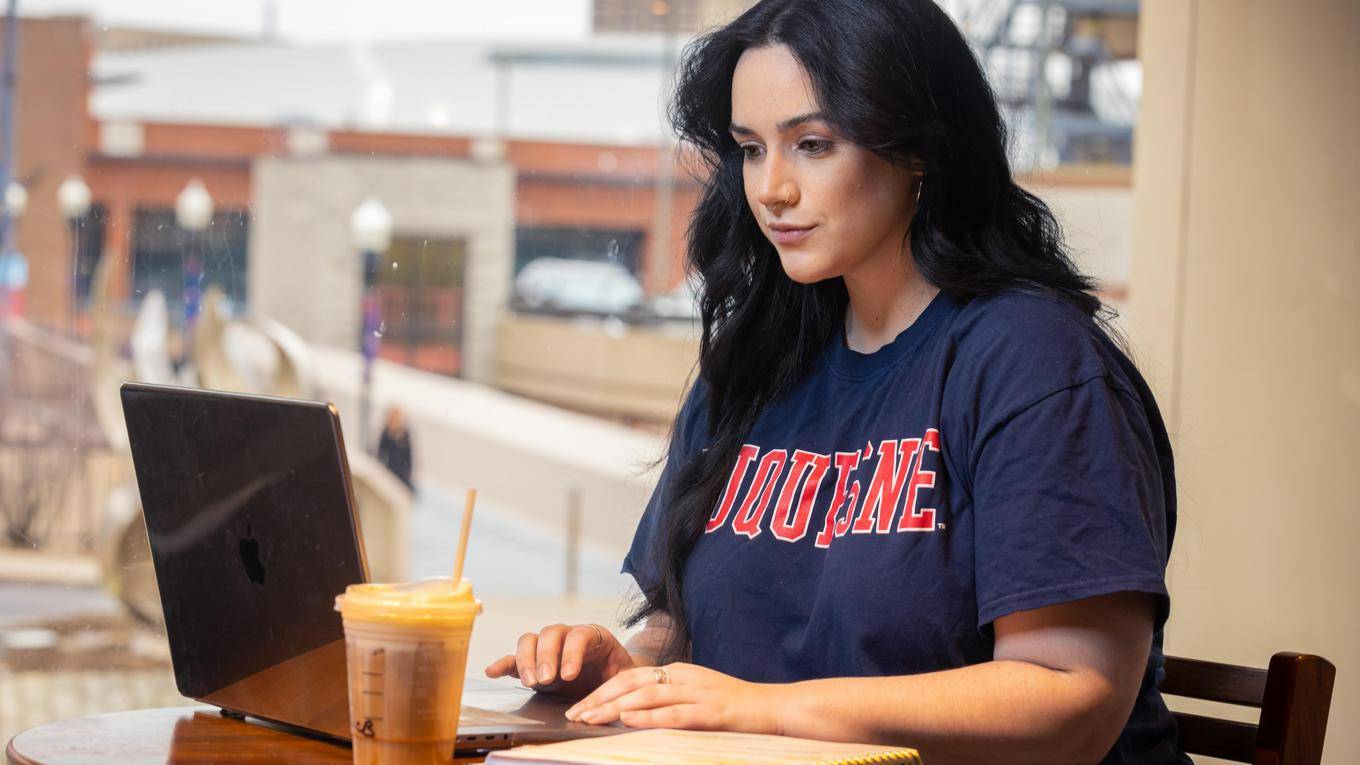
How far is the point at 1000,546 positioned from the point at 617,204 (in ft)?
14.3

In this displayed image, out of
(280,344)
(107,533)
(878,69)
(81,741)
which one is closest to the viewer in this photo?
(81,741)

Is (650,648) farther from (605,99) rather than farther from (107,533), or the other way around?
(605,99)

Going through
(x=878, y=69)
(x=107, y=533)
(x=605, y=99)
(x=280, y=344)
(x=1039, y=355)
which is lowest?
(x=107, y=533)

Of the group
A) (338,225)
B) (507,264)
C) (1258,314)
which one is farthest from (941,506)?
(338,225)

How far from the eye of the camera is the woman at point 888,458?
3.38ft

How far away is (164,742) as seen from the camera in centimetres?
103

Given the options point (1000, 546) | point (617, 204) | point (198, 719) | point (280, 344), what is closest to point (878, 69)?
point (1000, 546)

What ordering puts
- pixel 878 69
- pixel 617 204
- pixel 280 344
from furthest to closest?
pixel 280 344 < pixel 617 204 < pixel 878 69

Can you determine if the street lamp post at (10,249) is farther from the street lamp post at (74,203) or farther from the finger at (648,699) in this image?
the finger at (648,699)

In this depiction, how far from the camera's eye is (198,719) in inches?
43.9

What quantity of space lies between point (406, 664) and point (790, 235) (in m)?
0.62

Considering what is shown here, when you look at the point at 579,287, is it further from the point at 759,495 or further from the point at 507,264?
the point at 759,495

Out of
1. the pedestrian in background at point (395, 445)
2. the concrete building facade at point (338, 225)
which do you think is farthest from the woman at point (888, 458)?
the pedestrian in background at point (395, 445)

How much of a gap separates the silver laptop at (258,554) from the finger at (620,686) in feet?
0.06
